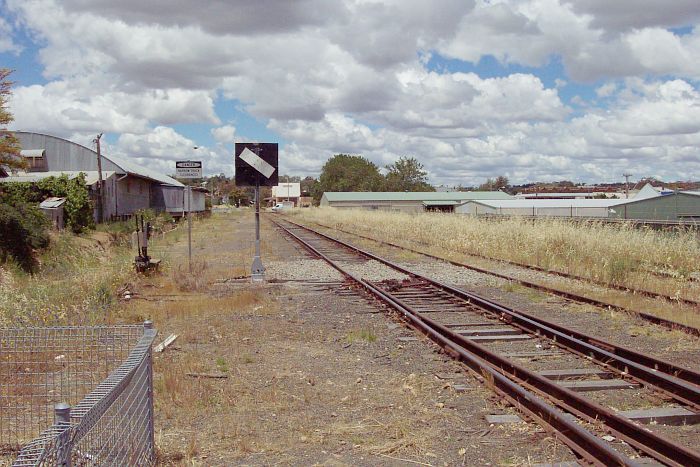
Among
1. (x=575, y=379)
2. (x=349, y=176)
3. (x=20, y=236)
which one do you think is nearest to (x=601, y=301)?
(x=575, y=379)

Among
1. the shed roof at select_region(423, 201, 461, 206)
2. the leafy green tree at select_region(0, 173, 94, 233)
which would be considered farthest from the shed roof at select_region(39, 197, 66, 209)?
the shed roof at select_region(423, 201, 461, 206)

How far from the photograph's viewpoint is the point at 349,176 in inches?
6186

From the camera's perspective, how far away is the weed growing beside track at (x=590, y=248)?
1536 centimetres

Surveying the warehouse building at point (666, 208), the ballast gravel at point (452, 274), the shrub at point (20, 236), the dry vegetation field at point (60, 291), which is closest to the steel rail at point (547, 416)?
the dry vegetation field at point (60, 291)

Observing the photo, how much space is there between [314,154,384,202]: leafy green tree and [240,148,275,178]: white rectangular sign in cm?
13945

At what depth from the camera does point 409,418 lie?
619cm

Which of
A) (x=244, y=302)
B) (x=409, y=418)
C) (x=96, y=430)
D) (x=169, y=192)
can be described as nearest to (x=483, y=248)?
(x=244, y=302)

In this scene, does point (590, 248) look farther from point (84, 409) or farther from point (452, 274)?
point (84, 409)

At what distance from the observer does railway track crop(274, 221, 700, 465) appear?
5223mm

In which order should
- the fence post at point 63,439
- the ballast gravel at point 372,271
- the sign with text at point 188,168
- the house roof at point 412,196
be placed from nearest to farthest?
the fence post at point 63,439 → the sign with text at point 188,168 → the ballast gravel at point 372,271 → the house roof at point 412,196

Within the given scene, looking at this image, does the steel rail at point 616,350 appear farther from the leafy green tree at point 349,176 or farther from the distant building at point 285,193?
the distant building at point 285,193

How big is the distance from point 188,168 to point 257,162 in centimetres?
179

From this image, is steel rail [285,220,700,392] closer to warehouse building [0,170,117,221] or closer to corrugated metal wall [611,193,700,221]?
corrugated metal wall [611,193,700,221]

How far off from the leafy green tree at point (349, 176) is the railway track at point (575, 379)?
475ft
